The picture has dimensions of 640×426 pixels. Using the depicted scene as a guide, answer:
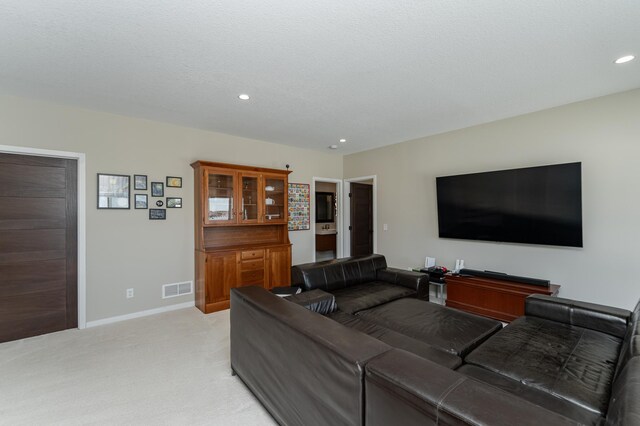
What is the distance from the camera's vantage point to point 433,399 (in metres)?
0.97

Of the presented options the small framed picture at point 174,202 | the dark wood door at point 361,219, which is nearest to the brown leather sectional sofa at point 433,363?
the small framed picture at point 174,202

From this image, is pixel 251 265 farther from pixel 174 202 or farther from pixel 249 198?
pixel 174 202

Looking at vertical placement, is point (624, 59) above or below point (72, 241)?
above

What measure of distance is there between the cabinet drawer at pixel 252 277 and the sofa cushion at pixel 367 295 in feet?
4.94

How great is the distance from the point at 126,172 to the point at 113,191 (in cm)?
28

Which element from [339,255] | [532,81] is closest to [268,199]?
[339,255]

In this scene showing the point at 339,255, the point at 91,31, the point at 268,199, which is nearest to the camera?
the point at 91,31

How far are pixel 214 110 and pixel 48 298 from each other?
9.25 ft

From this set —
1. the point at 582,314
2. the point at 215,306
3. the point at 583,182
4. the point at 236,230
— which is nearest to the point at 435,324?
the point at 582,314

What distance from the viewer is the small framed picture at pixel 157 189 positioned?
3916mm

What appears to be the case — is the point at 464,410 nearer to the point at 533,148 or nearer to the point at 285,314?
the point at 285,314

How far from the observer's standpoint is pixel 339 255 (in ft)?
20.3

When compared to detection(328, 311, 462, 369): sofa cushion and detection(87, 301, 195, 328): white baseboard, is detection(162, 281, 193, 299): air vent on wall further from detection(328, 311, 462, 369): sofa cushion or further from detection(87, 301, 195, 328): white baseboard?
detection(328, 311, 462, 369): sofa cushion

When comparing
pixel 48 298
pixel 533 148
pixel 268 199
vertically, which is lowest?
pixel 48 298
